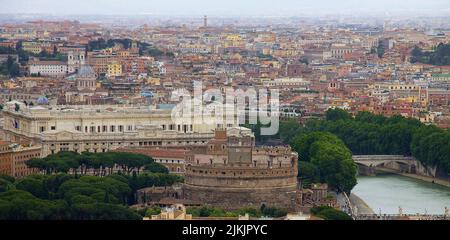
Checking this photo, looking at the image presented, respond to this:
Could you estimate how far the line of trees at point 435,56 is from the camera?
5500 cm

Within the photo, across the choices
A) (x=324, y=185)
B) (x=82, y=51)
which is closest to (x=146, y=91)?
(x=82, y=51)

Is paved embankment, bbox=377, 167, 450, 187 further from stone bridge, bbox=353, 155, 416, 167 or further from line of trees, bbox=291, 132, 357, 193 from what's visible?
line of trees, bbox=291, 132, 357, 193

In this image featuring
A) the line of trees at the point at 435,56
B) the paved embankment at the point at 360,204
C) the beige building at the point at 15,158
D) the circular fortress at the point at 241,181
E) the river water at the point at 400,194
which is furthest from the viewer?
the line of trees at the point at 435,56

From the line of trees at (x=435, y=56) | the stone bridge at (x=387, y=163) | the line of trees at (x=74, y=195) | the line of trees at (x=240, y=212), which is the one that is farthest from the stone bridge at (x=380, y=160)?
the line of trees at (x=435, y=56)

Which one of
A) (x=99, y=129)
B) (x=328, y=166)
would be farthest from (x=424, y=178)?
(x=99, y=129)

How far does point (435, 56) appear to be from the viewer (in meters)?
55.7

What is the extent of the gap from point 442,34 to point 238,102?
40.1m

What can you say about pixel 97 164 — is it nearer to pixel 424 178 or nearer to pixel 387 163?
pixel 424 178

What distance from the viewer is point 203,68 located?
5109 cm

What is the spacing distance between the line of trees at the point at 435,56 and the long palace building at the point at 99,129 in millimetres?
28881

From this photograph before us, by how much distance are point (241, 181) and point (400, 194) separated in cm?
317

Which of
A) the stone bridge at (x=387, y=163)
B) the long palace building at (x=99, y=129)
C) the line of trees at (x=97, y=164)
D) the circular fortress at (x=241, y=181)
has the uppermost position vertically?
the circular fortress at (x=241, y=181)

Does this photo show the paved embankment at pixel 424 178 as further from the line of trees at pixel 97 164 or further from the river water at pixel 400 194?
the line of trees at pixel 97 164
